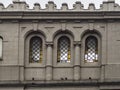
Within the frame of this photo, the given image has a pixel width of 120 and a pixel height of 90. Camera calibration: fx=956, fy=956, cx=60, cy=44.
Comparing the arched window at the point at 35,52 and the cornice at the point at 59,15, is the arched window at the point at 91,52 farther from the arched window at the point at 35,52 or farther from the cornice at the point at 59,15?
the arched window at the point at 35,52

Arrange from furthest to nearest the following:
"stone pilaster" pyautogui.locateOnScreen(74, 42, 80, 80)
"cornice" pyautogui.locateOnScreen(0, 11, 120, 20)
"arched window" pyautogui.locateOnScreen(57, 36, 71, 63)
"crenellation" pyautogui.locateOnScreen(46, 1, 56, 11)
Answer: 1. "crenellation" pyautogui.locateOnScreen(46, 1, 56, 11)
2. "arched window" pyautogui.locateOnScreen(57, 36, 71, 63)
3. "cornice" pyautogui.locateOnScreen(0, 11, 120, 20)
4. "stone pilaster" pyautogui.locateOnScreen(74, 42, 80, 80)

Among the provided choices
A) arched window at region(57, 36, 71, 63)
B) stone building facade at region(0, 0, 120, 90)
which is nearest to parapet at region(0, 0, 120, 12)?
stone building facade at region(0, 0, 120, 90)

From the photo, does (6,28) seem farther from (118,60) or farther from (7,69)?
(118,60)

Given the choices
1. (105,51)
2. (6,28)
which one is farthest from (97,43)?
(6,28)

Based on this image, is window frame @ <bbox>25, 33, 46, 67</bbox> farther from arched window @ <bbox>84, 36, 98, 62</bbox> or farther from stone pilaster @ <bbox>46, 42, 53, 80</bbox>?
arched window @ <bbox>84, 36, 98, 62</bbox>

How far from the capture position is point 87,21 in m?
76.2

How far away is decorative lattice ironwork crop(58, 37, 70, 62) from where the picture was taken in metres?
76.2

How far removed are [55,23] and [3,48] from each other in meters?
4.61

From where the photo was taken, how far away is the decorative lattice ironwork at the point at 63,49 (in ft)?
250

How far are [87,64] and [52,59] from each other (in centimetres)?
281

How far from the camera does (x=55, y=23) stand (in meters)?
76.5

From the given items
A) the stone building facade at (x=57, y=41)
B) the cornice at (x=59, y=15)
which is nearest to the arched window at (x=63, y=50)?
the stone building facade at (x=57, y=41)

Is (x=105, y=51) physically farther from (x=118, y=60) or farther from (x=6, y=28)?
(x=6, y=28)

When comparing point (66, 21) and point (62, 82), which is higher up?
point (66, 21)
